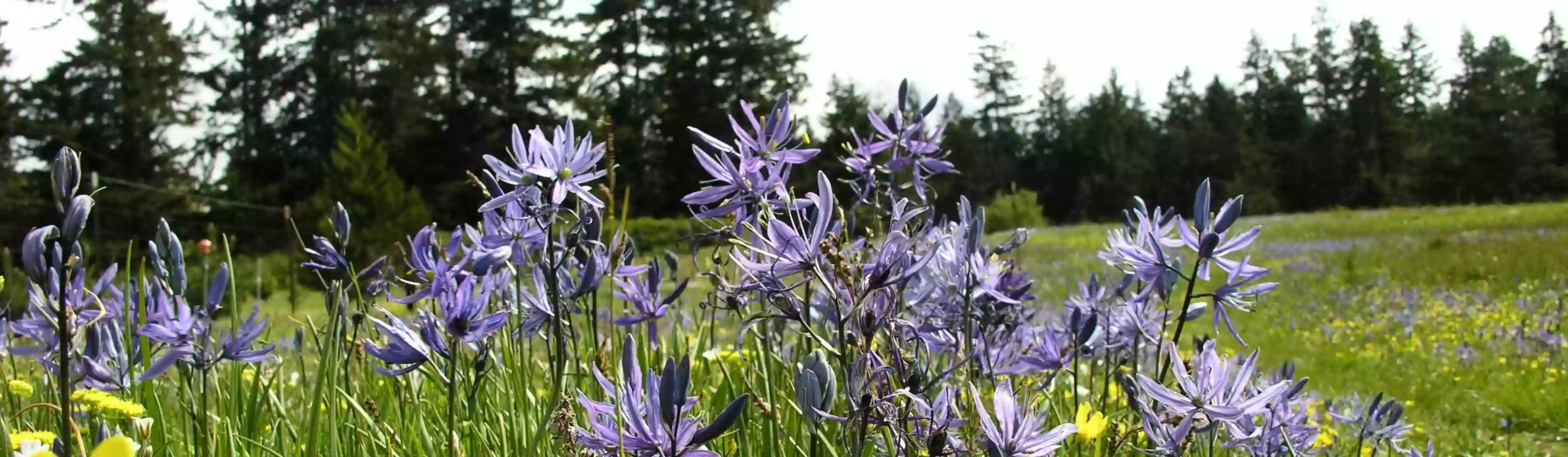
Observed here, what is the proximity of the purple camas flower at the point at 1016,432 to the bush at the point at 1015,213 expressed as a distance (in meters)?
21.1

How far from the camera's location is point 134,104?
26.1 metres

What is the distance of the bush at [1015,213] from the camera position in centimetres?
2306

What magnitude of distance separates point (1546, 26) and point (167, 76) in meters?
46.3

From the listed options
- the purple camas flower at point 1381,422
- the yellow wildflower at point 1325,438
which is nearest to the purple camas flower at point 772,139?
the purple camas flower at point 1381,422

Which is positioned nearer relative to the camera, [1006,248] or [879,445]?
[879,445]

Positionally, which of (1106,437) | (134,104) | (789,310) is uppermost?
(134,104)

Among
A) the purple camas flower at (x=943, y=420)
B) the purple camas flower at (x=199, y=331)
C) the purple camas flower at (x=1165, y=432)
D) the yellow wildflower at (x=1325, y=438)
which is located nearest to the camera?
the purple camas flower at (x=943, y=420)

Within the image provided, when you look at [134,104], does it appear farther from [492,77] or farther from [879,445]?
[879,445]

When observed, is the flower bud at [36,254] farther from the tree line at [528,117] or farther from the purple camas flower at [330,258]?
the tree line at [528,117]

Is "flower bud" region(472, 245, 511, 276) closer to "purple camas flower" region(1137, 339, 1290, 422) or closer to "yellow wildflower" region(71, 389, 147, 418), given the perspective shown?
"yellow wildflower" region(71, 389, 147, 418)

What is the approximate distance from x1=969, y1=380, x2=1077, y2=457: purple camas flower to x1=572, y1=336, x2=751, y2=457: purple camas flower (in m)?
0.33

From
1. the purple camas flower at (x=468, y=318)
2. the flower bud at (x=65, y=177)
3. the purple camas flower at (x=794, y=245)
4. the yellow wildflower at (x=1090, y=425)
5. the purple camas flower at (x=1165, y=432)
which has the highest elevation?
the flower bud at (x=65, y=177)

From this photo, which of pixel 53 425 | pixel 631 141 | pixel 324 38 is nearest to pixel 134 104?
pixel 324 38

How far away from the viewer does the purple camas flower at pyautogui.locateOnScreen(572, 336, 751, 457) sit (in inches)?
34.0
